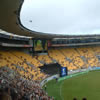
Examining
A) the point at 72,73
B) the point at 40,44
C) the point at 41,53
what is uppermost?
the point at 40,44

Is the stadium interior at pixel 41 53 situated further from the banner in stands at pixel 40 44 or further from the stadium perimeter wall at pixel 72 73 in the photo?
the stadium perimeter wall at pixel 72 73

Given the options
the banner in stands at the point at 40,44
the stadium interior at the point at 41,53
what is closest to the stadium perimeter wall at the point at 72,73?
the stadium interior at the point at 41,53

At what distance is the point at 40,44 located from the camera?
3234cm

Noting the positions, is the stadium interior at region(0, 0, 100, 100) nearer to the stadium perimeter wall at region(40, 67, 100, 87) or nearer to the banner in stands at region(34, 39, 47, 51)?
the banner in stands at region(34, 39, 47, 51)

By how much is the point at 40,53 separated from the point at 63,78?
9.53m

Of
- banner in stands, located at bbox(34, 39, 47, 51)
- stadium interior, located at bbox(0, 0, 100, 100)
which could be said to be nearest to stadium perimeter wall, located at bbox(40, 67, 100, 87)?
stadium interior, located at bbox(0, 0, 100, 100)

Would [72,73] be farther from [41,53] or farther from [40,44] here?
[40,44]

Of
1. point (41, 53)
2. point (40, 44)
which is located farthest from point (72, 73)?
point (40, 44)

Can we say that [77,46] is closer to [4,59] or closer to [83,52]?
[83,52]

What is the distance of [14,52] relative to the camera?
30.0 metres

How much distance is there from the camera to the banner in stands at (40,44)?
104 ft

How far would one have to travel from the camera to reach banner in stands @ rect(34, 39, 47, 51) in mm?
31788

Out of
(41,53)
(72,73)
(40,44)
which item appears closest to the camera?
(72,73)

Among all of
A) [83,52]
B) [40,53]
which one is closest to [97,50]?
[83,52]
